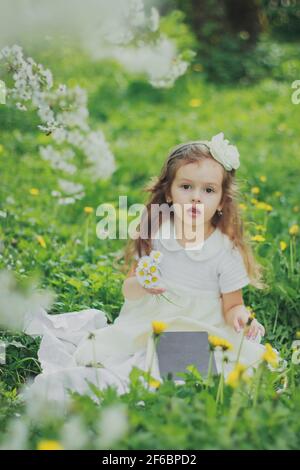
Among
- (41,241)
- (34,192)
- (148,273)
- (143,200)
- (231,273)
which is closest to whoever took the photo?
(148,273)

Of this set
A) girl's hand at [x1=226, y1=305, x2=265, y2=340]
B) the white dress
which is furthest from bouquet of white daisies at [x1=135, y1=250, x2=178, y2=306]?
girl's hand at [x1=226, y1=305, x2=265, y2=340]

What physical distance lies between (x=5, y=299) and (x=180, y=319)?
0.67 m

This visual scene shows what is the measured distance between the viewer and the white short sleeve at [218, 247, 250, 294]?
2422 mm

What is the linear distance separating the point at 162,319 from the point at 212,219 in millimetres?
425

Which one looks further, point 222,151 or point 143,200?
point 143,200

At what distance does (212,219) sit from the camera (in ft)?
8.40

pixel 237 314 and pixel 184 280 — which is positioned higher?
pixel 184 280

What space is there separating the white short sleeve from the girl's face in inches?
6.3

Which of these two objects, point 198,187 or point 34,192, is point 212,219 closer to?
point 198,187

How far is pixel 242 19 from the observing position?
8555 mm

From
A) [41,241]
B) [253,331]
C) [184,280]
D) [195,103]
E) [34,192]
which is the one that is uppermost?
[195,103]

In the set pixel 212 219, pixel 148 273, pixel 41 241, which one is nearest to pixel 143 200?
pixel 41 241

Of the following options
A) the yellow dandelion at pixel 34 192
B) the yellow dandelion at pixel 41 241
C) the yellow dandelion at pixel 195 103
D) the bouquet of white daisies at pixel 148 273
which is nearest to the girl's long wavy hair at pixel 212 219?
the bouquet of white daisies at pixel 148 273

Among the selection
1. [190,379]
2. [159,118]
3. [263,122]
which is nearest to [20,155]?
[159,118]
